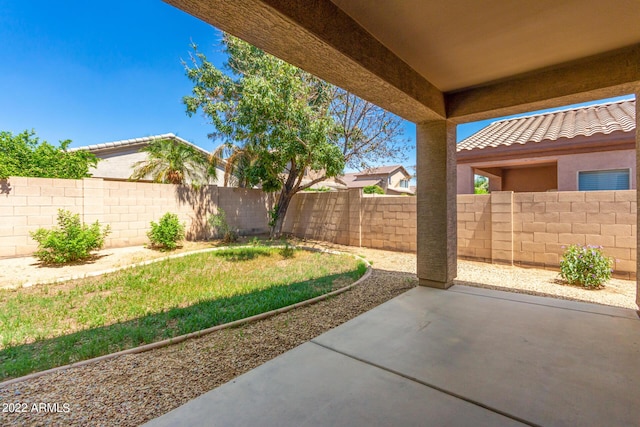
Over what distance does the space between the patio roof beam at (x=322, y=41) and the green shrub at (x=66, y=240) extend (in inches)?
263

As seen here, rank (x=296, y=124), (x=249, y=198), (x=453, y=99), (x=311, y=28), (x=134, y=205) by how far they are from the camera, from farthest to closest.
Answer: (x=249, y=198), (x=134, y=205), (x=296, y=124), (x=453, y=99), (x=311, y=28)

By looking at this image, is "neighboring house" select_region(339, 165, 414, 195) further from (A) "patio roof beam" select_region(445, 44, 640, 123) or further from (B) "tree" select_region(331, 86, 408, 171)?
(A) "patio roof beam" select_region(445, 44, 640, 123)

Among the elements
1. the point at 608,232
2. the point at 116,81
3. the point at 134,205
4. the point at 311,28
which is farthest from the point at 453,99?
the point at 116,81

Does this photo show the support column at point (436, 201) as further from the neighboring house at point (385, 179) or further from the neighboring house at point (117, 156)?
the neighboring house at point (385, 179)

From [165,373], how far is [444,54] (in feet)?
12.5

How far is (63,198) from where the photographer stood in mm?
7051

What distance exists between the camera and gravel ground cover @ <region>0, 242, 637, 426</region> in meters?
1.82

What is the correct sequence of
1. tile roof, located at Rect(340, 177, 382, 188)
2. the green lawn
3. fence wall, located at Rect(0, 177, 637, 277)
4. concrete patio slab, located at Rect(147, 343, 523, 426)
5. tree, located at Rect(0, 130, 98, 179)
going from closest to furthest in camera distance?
concrete patio slab, located at Rect(147, 343, 523, 426) < the green lawn < fence wall, located at Rect(0, 177, 637, 277) < tree, located at Rect(0, 130, 98, 179) < tile roof, located at Rect(340, 177, 382, 188)

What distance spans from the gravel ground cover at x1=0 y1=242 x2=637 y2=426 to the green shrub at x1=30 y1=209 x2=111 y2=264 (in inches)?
206

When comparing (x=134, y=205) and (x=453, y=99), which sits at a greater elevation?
(x=453, y=99)

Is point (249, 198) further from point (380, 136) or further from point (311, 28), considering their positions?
point (311, 28)

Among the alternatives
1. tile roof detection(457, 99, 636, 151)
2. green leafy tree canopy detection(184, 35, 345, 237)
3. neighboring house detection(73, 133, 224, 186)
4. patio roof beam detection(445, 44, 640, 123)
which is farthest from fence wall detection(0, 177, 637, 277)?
neighboring house detection(73, 133, 224, 186)

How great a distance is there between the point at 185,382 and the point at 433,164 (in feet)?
12.5

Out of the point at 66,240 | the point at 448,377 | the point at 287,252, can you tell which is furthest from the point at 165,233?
the point at 448,377
